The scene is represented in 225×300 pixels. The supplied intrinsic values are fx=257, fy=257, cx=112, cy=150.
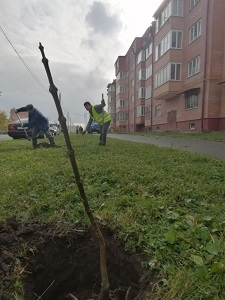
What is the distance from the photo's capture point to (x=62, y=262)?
2.38 m

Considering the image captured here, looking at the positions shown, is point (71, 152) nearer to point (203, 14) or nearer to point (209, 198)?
point (209, 198)

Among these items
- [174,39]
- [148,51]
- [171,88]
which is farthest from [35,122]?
[148,51]

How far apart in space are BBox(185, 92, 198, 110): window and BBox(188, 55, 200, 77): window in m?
1.81

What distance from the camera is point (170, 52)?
24266mm

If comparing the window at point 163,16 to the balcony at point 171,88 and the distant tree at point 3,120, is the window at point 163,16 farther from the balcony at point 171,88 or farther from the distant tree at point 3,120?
the distant tree at point 3,120

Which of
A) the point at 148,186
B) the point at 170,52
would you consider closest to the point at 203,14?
the point at 170,52

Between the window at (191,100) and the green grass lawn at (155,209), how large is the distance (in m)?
17.9

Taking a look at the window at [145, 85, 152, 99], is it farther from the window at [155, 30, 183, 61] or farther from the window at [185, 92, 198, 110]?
the window at [185, 92, 198, 110]

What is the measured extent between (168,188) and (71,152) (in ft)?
8.65

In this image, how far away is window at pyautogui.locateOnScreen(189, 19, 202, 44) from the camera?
834 inches

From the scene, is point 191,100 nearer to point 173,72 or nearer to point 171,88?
point 171,88

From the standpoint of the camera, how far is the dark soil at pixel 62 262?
201 cm

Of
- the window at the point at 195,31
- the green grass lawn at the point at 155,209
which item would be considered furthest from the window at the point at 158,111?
the green grass lawn at the point at 155,209

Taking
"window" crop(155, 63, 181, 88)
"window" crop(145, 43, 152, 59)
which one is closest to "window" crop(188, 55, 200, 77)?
"window" crop(155, 63, 181, 88)
